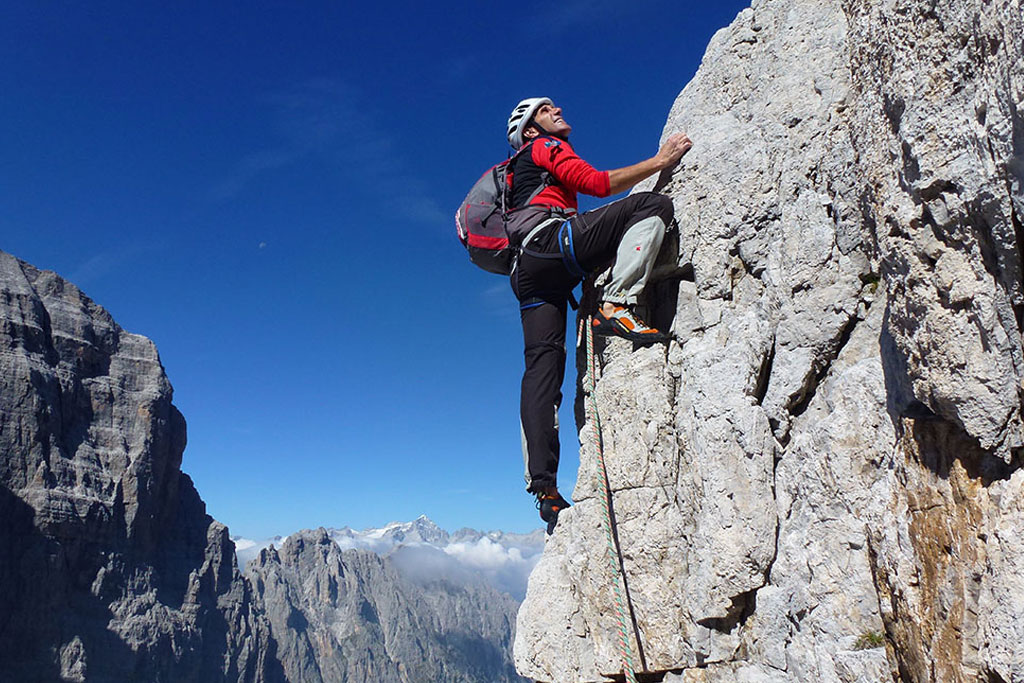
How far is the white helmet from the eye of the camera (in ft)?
24.4

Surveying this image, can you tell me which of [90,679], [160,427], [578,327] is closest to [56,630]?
[90,679]

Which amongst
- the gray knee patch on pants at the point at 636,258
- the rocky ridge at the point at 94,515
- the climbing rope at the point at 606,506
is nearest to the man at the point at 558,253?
the gray knee patch on pants at the point at 636,258

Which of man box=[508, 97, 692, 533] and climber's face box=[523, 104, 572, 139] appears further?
climber's face box=[523, 104, 572, 139]

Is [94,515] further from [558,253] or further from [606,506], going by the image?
[606,506]

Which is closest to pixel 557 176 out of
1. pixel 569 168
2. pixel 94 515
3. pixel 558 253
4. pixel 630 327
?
pixel 569 168

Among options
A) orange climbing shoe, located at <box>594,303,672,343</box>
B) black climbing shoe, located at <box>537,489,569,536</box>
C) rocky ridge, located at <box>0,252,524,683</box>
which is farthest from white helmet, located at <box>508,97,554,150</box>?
rocky ridge, located at <box>0,252,524,683</box>

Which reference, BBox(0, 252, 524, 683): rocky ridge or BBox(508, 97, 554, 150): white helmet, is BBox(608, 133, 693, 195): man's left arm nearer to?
BBox(508, 97, 554, 150): white helmet

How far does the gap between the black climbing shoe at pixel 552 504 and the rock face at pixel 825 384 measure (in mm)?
246

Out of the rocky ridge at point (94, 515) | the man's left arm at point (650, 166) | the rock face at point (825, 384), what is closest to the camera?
the rock face at point (825, 384)

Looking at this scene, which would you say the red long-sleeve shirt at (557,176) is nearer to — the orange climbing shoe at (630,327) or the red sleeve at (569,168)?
the red sleeve at (569,168)

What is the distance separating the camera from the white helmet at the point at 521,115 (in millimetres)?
7426

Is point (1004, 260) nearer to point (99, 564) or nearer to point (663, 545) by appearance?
point (663, 545)

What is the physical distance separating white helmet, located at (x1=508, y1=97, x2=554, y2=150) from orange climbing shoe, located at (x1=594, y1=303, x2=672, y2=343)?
2311 millimetres

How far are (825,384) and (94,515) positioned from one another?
113313 mm
